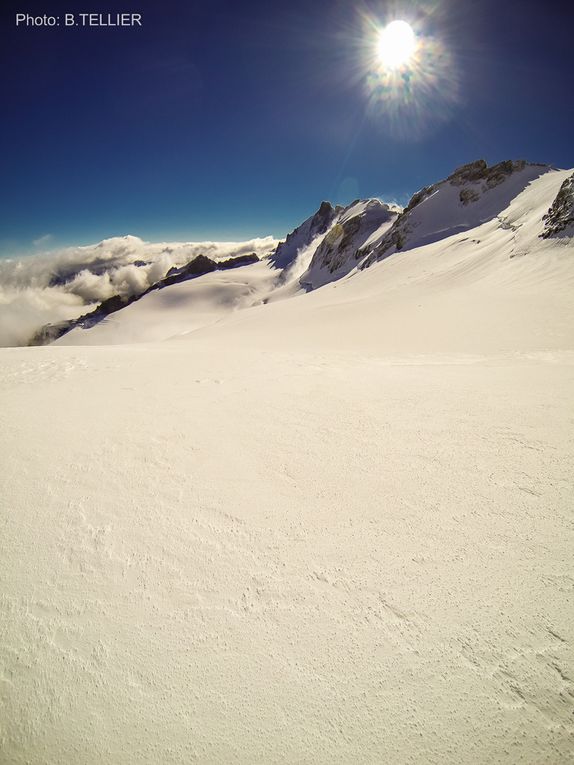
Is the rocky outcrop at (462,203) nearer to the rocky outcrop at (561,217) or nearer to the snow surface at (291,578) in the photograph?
the rocky outcrop at (561,217)

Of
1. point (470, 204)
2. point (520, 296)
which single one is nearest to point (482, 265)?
point (520, 296)

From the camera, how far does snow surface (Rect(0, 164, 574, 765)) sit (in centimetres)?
154

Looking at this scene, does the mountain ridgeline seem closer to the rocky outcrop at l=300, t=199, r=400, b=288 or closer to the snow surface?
the rocky outcrop at l=300, t=199, r=400, b=288

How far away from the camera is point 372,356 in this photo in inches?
362

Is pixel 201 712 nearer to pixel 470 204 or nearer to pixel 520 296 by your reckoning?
pixel 520 296

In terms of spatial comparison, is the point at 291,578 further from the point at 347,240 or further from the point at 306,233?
the point at 306,233

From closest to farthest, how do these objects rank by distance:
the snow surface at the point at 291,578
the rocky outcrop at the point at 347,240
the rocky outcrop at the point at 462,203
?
the snow surface at the point at 291,578 < the rocky outcrop at the point at 462,203 < the rocky outcrop at the point at 347,240

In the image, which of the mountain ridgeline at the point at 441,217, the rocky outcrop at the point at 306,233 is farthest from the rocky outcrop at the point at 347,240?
the rocky outcrop at the point at 306,233

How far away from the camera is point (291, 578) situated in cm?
214

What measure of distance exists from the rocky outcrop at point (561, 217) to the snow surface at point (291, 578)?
19.2 metres

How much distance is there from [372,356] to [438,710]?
8.19 m

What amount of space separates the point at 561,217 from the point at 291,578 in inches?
1017

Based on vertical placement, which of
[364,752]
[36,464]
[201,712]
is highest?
[36,464]

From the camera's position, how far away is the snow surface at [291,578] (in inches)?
60.8
